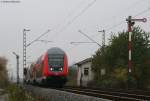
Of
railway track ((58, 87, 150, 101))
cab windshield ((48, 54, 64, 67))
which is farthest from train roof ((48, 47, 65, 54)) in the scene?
railway track ((58, 87, 150, 101))

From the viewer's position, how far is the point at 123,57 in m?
60.1

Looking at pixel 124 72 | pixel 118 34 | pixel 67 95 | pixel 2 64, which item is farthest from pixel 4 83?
pixel 67 95

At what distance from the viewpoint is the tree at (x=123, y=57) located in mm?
57500

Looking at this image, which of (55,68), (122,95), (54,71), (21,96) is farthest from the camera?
(55,68)

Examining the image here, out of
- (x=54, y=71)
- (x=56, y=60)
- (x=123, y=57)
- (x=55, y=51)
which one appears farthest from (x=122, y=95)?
(x=123, y=57)

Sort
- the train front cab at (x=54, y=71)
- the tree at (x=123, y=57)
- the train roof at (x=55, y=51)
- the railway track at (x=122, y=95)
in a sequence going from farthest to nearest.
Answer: the tree at (x=123, y=57) → the train roof at (x=55, y=51) → the train front cab at (x=54, y=71) → the railway track at (x=122, y=95)

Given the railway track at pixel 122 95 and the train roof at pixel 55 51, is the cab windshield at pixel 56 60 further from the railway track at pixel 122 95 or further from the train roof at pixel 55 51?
the railway track at pixel 122 95

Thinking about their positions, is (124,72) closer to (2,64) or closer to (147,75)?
(147,75)

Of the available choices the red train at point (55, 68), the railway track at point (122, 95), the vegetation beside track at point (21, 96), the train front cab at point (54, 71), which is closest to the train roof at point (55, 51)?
the red train at point (55, 68)

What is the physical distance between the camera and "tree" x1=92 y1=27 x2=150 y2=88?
5750 centimetres

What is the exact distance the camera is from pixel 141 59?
5891cm

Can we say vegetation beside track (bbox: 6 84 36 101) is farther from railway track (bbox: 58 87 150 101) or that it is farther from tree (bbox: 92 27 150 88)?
tree (bbox: 92 27 150 88)

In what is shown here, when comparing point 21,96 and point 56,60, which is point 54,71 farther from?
point 21,96

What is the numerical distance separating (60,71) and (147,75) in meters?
20.7
